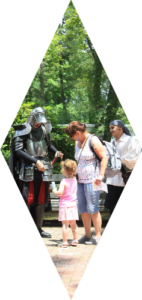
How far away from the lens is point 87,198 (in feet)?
9.89

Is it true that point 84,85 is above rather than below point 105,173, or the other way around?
above

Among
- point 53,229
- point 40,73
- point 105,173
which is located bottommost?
point 53,229

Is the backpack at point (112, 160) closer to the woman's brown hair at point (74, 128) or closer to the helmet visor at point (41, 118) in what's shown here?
the woman's brown hair at point (74, 128)

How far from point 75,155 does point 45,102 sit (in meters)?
0.58

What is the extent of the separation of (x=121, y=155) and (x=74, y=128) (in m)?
0.48

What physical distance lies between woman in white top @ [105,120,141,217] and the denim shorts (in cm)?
11

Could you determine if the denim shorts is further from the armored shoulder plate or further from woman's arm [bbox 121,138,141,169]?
the armored shoulder plate

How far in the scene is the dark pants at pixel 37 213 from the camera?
10.2 feet

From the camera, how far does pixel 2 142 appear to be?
3.10m

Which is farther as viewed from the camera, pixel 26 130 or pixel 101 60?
pixel 26 130

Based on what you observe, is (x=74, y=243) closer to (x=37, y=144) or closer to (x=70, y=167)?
(x=70, y=167)

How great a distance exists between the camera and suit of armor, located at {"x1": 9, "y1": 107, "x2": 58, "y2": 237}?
325 centimetres

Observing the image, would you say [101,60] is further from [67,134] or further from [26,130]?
[26,130]

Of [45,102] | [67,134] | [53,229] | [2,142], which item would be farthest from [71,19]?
[53,229]
